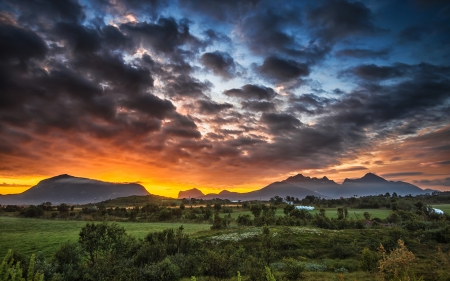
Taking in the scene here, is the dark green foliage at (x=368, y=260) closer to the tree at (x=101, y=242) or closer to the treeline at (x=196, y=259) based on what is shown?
the treeline at (x=196, y=259)

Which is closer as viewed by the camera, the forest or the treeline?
the forest

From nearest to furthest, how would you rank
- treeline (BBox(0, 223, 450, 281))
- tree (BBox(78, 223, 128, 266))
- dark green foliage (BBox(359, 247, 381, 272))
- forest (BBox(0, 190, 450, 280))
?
1. forest (BBox(0, 190, 450, 280))
2. treeline (BBox(0, 223, 450, 281))
3. dark green foliage (BBox(359, 247, 381, 272))
4. tree (BBox(78, 223, 128, 266))

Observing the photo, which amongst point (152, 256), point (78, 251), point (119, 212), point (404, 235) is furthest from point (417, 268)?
point (119, 212)

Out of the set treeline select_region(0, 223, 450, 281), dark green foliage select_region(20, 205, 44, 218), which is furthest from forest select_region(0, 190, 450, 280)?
dark green foliage select_region(20, 205, 44, 218)

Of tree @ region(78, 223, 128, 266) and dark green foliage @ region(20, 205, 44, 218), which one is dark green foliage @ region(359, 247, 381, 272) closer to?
tree @ region(78, 223, 128, 266)

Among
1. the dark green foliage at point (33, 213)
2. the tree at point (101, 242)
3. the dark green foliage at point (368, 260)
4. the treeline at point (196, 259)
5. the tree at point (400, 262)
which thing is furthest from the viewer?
the dark green foliage at point (33, 213)

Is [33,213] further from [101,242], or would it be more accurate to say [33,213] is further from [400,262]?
[400,262]

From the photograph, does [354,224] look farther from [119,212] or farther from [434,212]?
[119,212]

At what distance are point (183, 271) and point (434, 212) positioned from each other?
99.8 meters

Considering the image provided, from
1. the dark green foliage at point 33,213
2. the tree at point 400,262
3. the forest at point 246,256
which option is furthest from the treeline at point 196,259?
the dark green foliage at point 33,213

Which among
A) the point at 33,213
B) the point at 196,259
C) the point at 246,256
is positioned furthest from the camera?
the point at 33,213

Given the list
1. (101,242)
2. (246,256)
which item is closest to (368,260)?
(246,256)

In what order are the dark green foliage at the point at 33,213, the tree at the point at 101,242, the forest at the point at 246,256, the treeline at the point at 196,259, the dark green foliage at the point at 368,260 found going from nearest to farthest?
1. the forest at the point at 246,256
2. the treeline at the point at 196,259
3. the dark green foliage at the point at 368,260
4. the tree at the point at 101,242
5. the dark green foliage at the point at 33,213

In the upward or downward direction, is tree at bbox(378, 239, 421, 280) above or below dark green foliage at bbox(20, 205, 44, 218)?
above
